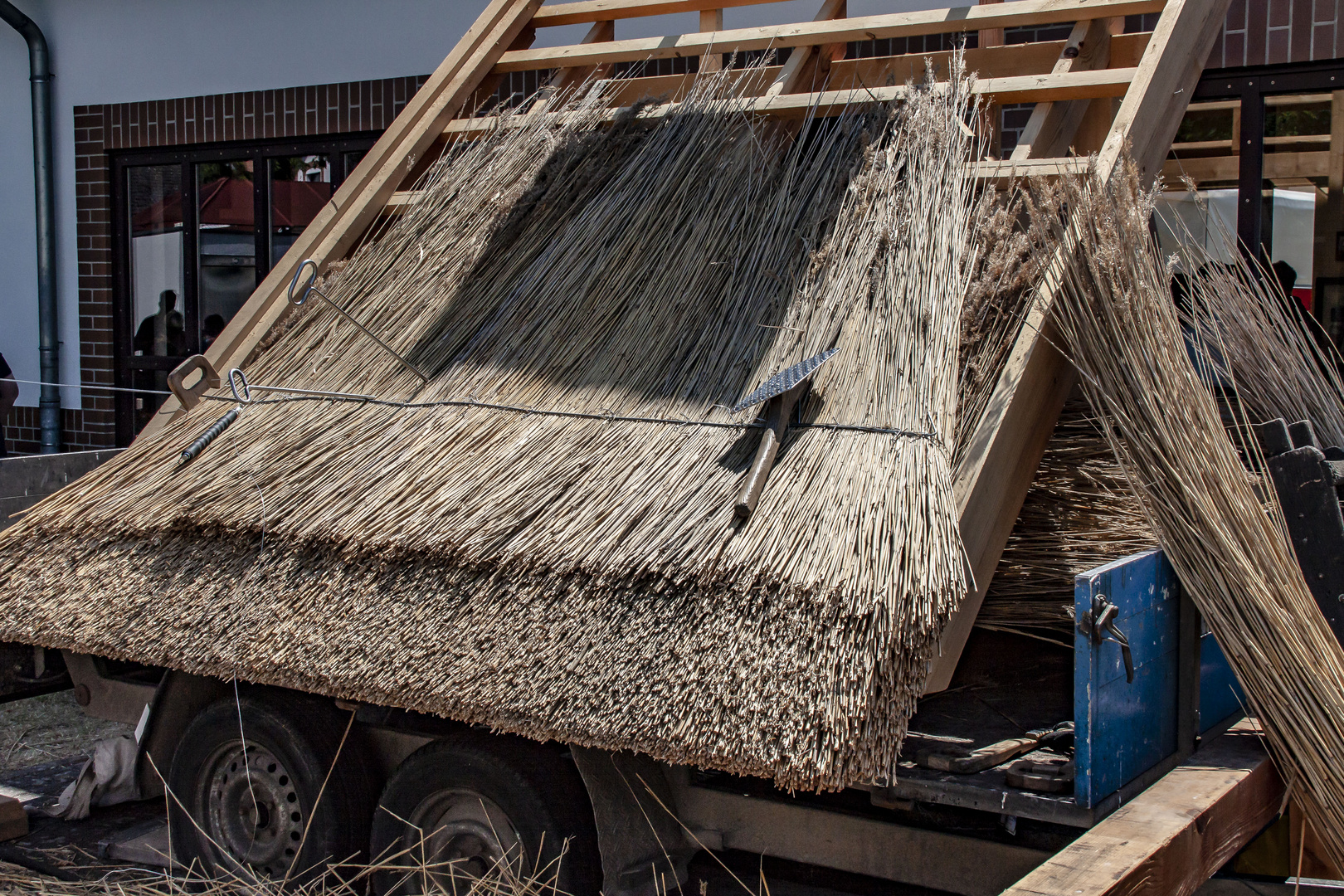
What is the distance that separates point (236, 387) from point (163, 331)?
203 inches

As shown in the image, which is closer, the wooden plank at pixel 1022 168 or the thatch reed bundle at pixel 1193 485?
the thatch reed bundle at pixel 1193 485

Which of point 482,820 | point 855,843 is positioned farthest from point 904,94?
point 482,820

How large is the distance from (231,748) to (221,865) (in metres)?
0.39

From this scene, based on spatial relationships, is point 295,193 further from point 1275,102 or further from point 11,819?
point 1275,102

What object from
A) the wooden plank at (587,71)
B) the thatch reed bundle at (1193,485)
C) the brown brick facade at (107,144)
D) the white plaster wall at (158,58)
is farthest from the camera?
the brown brick facade at (107,144)

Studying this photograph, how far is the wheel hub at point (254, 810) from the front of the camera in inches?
151

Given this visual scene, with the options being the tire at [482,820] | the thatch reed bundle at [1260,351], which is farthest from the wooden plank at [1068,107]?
the tire at [482,820]

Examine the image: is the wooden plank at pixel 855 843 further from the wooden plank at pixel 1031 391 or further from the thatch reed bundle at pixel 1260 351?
the thatch reed bundle at pixel 1260 351

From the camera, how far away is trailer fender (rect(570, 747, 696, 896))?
3207 millimetres

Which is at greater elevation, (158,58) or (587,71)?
(158,58)

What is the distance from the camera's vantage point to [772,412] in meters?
3.27

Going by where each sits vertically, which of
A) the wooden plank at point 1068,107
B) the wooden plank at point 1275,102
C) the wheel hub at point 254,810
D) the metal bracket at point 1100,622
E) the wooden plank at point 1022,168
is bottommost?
the wheel hub at point 254,810

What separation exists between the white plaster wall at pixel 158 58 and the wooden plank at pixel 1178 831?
5018mm

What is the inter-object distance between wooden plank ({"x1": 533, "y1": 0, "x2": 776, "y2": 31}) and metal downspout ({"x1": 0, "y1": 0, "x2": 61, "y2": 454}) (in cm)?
520
